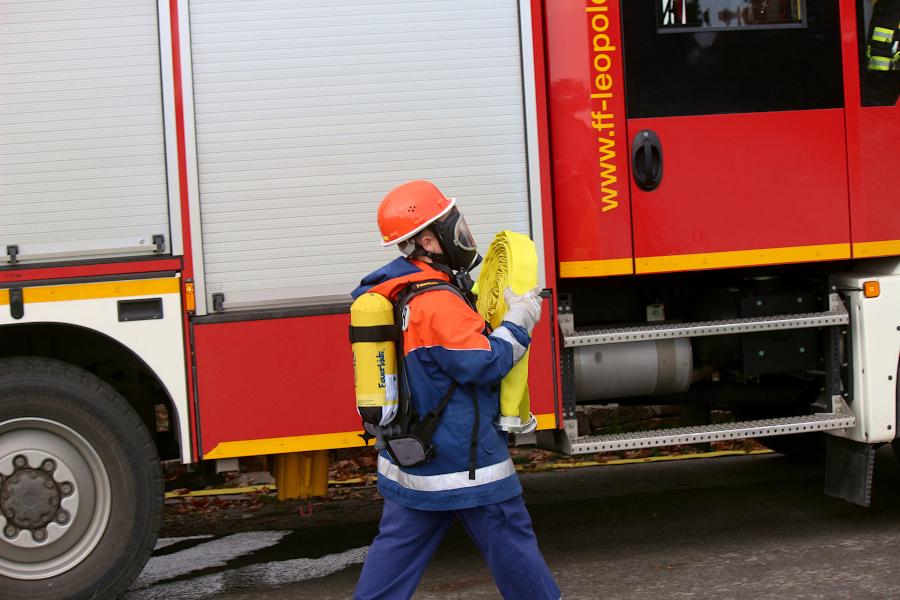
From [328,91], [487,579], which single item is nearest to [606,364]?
[487,579]

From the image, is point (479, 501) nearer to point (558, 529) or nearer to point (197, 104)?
point (197, 104)

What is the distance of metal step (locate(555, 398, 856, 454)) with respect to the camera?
16.5ft

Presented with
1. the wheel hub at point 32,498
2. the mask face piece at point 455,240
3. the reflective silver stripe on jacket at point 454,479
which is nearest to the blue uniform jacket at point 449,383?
the reflective silver stripe on jacket at point 454,479

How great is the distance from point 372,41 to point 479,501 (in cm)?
232

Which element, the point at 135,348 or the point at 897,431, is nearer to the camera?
the point at 135,348

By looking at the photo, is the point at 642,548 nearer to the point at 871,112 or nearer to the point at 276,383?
the point at 276,383

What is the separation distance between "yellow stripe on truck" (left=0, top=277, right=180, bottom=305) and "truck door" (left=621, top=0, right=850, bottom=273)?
2.21 metres

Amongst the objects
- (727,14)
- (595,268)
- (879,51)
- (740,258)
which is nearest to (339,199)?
(595,268)

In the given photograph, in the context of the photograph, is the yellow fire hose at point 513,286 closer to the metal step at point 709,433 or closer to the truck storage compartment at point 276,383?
the truck storage compartment at point 276,383

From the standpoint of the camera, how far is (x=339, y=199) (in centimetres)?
485

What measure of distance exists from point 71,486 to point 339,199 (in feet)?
5.75

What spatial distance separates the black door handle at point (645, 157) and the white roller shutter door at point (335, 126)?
0.53 m

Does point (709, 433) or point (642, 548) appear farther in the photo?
point (642, 548)

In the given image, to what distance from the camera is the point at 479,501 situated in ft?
11.5
